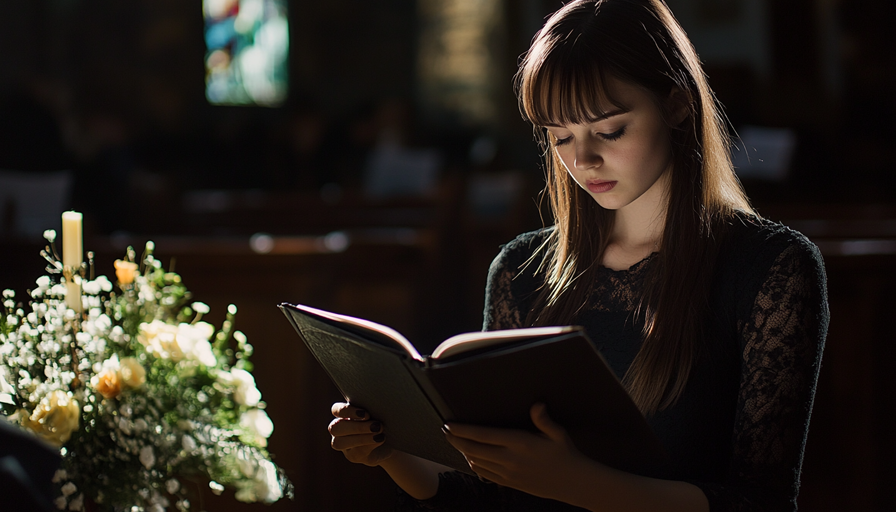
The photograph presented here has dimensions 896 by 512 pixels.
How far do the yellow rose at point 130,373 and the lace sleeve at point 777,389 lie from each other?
84 centimetres

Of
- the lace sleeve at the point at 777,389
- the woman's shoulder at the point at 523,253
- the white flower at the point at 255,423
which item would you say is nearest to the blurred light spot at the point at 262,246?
the woman's shoulder at the point at 523,253

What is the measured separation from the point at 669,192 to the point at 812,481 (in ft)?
5.72

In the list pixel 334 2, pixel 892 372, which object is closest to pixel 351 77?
pixel 334 2

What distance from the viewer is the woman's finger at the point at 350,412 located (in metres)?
1.24

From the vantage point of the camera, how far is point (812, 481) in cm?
270

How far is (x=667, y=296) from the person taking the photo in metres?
1.33

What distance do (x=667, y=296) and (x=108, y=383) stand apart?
2.84 ft

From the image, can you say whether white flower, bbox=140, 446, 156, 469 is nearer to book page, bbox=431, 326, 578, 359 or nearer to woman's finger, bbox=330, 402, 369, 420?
woman's finger, bbox=330, 402, 369, 420

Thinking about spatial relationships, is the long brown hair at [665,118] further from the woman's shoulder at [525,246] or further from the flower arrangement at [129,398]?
the flower arrangement at [129,398]

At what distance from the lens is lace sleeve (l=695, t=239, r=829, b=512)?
1.18 meters

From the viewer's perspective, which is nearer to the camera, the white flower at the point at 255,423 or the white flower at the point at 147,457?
the white flower at the point at 147,457

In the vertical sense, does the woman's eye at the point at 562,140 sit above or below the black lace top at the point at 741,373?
above

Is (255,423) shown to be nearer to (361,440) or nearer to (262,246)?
(361,440)

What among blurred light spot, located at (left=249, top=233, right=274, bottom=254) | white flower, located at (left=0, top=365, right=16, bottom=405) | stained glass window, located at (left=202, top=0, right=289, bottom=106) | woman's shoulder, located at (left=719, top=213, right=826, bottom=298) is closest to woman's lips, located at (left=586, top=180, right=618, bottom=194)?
woman's shoulder, located at (left=719, top=213, right=826, bottom=298)
